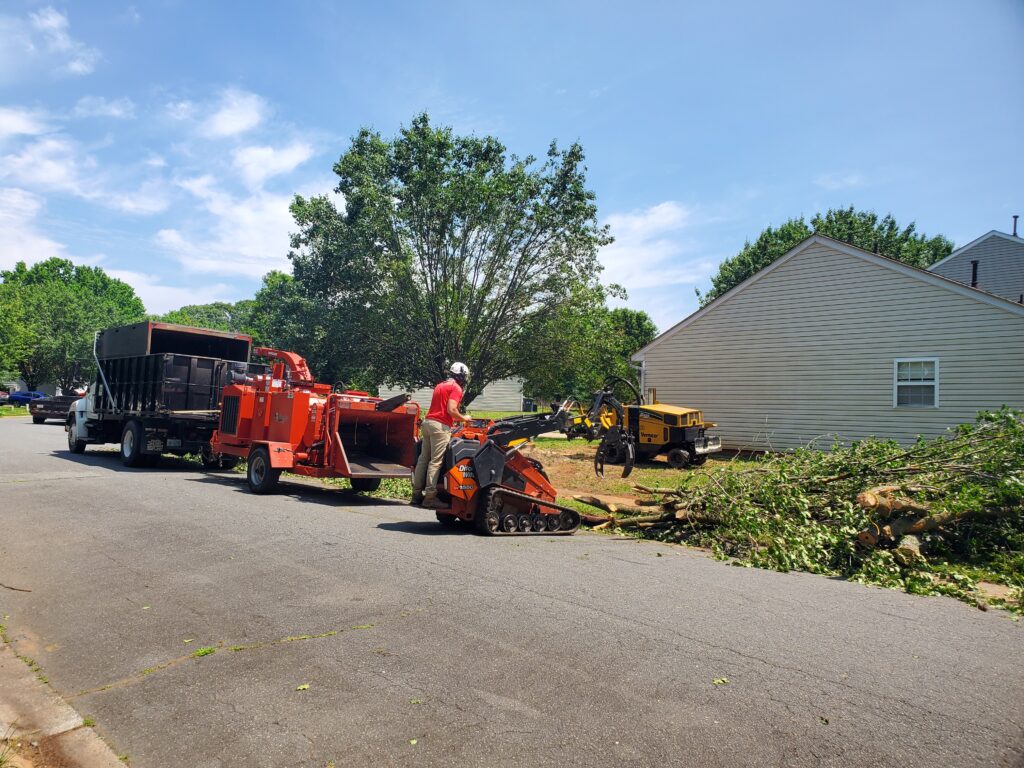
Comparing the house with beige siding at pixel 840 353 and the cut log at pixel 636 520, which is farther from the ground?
the house with beige siding at pixel 840 353

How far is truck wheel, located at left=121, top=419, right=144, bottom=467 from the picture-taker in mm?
16281

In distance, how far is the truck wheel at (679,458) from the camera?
18.7m

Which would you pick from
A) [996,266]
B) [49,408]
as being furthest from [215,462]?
[996,266]

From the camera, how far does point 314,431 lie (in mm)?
12195

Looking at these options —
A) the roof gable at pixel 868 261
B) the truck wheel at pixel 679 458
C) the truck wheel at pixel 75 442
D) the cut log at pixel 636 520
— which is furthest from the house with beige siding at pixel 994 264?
the truck wheel at pixel 75 442

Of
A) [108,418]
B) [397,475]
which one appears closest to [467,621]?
[397,475]

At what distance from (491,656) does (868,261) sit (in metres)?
18.4

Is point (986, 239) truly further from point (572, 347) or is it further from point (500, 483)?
point (500, 483)

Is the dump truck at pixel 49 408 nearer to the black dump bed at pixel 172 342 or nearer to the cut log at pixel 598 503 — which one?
the black dump bed at pixel 172 342

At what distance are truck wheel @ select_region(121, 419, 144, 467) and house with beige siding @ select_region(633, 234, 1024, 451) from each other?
15487 mm

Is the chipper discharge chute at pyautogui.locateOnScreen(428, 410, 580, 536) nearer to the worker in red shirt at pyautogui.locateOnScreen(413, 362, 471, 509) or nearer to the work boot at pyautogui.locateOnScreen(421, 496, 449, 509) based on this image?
the work boot at pyautogui.locateOnScreen(421, 496, 449, 509)

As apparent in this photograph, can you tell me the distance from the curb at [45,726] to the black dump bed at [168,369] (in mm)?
11824

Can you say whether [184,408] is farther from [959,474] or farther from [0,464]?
[959,474]

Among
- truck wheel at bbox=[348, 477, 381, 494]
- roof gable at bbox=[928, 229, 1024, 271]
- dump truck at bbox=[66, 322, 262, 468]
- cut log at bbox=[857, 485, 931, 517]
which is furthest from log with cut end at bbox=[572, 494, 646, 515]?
roof gable at bbox=[928, 229, 1024, 271]
